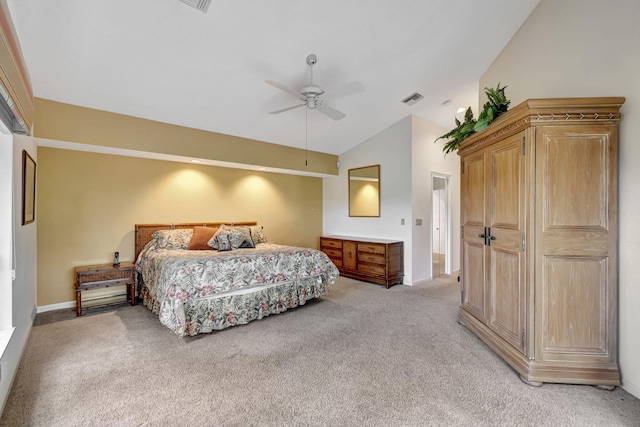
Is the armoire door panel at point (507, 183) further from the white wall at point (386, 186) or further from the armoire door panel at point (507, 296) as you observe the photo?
the white wall at point (386, 186)

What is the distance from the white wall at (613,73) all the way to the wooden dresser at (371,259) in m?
3.02

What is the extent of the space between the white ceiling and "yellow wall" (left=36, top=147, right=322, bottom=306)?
934mm

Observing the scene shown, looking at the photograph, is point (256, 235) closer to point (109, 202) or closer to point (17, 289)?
point (109, 202)

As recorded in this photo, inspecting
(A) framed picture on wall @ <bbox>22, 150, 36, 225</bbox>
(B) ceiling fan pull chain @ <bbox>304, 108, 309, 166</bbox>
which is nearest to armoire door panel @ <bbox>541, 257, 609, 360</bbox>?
(B) ceiling fan pull chain @ <bbox>304, 108, 309, 166</bbox>

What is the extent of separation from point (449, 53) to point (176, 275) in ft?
13.4

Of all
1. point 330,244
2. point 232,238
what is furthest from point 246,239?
point 330,244

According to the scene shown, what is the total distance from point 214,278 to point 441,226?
5.17 metres

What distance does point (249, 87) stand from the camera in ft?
12.1

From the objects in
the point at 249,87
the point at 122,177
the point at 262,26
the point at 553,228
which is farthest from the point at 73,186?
the point at 553,228

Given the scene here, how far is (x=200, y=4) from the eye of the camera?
2465 millimetres

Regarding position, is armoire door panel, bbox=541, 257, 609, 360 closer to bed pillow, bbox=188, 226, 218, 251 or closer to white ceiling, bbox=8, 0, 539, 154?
white ceiling, bbox=8, 0, 539, 154

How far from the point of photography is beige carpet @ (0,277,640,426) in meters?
1.85

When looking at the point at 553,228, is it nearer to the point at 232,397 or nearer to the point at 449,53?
the point at 449,53

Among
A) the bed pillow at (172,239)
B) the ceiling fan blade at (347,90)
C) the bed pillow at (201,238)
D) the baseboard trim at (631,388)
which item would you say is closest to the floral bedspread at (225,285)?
the bed pillow at (172,239)
